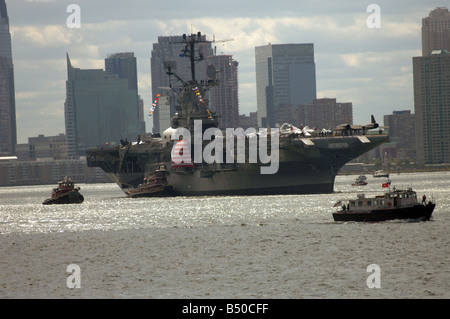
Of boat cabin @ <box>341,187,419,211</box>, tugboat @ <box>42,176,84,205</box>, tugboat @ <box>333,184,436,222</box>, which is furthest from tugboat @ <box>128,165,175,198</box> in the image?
boat cabin @ <box>341,187,419,211</box>

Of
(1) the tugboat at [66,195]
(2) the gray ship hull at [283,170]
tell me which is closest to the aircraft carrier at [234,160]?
(2) the gray ship hull at [283,170]

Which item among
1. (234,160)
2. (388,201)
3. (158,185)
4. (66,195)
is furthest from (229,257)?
(66,195)

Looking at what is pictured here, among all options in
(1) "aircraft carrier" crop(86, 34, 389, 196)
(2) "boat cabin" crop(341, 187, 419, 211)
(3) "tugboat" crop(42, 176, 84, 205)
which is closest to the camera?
(2) "boat cabin" crop(341, 187, 419, 211)

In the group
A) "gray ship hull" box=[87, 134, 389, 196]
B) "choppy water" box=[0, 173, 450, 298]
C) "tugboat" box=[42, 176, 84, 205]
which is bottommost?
"choppy water" box=[0, 173, 450, 298]

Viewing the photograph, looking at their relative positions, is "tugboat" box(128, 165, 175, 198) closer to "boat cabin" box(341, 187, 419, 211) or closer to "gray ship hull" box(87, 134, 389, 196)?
"gray ship hull" box(87, 134, 389, 196)

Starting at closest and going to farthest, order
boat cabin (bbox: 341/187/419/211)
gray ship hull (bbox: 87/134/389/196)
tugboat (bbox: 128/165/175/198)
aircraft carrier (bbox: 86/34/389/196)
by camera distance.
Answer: boat cabin (bbox: 341/187/419/211), gray ship hull (bbox: 87/134/389/196), aircraft carrier (bbox: 86/34/389/196), tugboat (bbox: 128/165/175/198)

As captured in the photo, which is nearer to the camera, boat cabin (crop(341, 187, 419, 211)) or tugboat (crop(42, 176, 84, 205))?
boat cabin (crop(341, 187, 419, 211))

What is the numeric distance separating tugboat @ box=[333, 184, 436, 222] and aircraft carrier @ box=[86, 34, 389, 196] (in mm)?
31051

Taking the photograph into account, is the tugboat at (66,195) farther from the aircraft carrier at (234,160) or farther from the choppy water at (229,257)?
the choppy water at (229,257)

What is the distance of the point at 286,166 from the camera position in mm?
106938

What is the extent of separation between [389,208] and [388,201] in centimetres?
56

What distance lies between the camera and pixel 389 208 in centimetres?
7006

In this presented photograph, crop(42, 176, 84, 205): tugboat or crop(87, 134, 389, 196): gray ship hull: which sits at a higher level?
crop(87, 134, 389, 196): gray ship hull

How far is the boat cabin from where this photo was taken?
2729 inches
